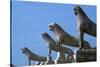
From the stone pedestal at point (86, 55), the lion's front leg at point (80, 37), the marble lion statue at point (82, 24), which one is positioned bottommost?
the stone pedestal at point (86, 55)

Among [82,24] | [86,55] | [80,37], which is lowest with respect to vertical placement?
[86,55]

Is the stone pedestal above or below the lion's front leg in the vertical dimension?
below

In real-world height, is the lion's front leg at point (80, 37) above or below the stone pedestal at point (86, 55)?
above

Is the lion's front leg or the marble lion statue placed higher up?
the marble lion statue

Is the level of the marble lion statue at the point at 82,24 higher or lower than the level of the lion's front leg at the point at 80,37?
higher

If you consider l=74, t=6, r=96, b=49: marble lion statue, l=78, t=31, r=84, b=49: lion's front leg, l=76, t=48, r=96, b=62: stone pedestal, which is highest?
l=74, t=6, r=96, b=49: marble lion statue

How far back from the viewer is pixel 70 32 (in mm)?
1728

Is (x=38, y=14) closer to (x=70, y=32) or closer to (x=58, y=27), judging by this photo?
(x=58, y=27)

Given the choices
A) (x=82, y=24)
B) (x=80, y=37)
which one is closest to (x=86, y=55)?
(x=80, y=37)

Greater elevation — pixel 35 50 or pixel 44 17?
pixel 44 17

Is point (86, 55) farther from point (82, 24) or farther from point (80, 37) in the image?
point (82, 24)

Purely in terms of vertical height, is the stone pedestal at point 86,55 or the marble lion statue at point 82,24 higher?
the marble lion statue at point 82,24
